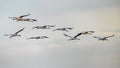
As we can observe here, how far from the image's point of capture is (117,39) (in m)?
2.60

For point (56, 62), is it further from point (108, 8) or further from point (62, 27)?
point (108, 8)

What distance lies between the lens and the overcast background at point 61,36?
257 cm

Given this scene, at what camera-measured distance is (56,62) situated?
8.50 ft

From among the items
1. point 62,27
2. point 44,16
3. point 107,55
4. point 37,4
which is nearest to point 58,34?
point 62,27

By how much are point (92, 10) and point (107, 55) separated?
56cm

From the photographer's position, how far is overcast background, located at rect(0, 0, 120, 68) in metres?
2.57

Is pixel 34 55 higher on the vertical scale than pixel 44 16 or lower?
lower

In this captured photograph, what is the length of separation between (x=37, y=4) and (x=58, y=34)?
0.43m

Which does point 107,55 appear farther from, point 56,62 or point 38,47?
point 38,47

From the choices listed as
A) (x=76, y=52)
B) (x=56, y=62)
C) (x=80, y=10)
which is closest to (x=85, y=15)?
(x=80, y=10)

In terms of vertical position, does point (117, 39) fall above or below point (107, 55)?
above

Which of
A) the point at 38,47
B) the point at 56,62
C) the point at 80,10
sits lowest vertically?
the point at 56,62

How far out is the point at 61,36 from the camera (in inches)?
102

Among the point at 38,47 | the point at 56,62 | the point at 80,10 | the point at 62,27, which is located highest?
the point at 80,10
